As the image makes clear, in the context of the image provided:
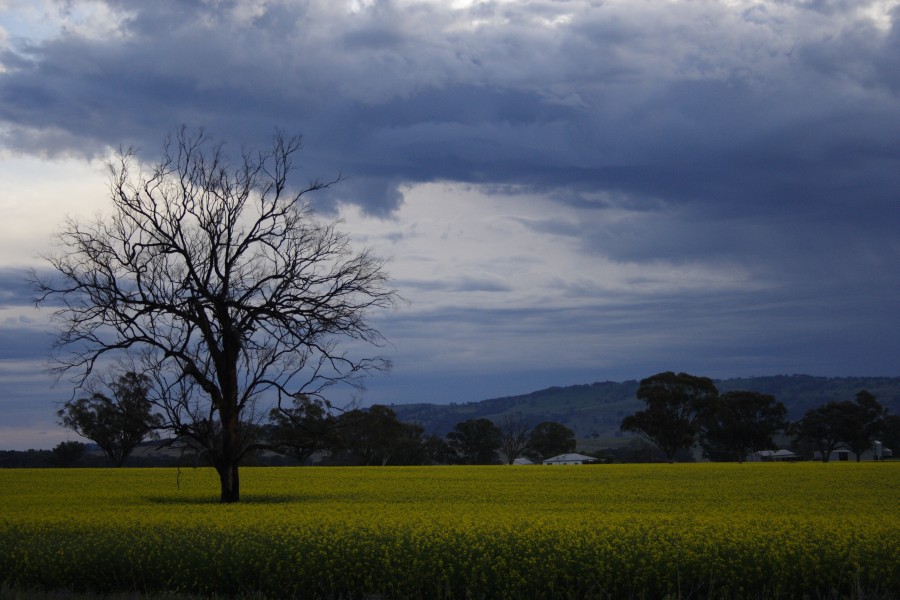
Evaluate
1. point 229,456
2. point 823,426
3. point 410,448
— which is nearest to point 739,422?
point 823,426

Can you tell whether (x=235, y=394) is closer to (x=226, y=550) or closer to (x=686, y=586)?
(x=226, y=550)

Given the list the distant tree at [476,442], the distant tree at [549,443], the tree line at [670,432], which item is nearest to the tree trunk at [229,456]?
the tree line at [670,432]

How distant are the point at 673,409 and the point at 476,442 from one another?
70.7 feet

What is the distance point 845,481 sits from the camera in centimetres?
3388

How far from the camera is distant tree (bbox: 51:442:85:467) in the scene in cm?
7744

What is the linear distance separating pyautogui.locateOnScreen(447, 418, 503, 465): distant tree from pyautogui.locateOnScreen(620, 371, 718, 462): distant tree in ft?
48.3

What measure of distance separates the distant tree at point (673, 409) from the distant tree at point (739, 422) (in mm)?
1129

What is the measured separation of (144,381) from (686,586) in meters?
18.4

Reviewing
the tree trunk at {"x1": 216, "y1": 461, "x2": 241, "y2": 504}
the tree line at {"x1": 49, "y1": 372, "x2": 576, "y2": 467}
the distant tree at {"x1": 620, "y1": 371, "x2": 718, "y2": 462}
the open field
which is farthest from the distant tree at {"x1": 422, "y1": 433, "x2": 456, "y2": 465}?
the open field

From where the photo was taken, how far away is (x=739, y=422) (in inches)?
3514

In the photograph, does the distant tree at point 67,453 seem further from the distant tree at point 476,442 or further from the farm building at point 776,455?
the farm building at point 776,455

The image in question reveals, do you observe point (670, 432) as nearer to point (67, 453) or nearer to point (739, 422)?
point (739, 422)

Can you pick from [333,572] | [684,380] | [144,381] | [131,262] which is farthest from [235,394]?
[684,380]

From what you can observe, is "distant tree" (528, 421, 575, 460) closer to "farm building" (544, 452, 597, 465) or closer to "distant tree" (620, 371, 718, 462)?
"farm building" (544, 452, 597, 465)
